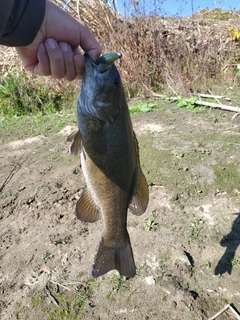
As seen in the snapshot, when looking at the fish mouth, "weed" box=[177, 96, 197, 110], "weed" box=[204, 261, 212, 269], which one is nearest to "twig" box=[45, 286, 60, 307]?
"weed" box=[204, 261, 212, 269]

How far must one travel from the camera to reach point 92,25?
28.1 feet

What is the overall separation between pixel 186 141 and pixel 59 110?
13.5 ft

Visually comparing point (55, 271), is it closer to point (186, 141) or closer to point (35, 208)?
point (35, 208)

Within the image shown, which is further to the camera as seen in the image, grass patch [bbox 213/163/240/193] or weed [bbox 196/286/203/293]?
grass patch [bbox 213/163/240/193]

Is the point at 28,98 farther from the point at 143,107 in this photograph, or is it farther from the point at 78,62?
the point at 78,62

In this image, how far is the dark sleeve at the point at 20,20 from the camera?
1688mm

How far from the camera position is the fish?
1701 mm

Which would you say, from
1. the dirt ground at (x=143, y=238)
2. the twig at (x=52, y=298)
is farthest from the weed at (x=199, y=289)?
the twig at (x=52, y=298)

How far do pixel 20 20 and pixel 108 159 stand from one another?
886 millimetres

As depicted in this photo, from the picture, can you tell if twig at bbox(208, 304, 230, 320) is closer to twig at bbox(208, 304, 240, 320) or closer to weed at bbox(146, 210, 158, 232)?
twig at bbox(208, 304, 240, 320)

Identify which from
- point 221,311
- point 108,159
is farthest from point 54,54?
point 221,311

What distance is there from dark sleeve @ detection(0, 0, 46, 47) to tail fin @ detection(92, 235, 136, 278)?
1.34 meters

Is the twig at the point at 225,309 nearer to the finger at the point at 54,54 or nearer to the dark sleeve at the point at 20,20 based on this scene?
the finger at the point at 54,54

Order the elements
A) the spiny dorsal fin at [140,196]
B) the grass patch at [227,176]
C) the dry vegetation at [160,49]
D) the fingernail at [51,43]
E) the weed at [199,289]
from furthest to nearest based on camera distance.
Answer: the dry vegetation at [160,49] < the grass patch at [227,176] < the weed at [199,289] < the spiny dorsal fin at [140,196] < the fingernail at [51,43]
